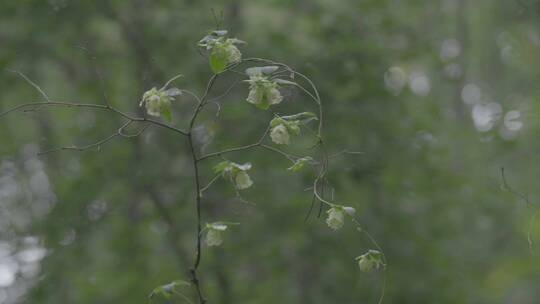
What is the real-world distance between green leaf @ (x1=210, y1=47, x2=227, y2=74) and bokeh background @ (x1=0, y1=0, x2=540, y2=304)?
284 cm

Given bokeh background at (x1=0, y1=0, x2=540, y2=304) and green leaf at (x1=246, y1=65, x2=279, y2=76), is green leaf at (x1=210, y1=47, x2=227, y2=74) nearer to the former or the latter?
green leaf at (x1=246, y1=65, x2=279, y2=76)

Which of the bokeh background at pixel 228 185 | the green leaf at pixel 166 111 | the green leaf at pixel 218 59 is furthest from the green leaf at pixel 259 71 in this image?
the bokeh background at pixel 228 185

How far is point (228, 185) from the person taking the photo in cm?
519

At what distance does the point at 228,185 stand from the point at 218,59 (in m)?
3.29

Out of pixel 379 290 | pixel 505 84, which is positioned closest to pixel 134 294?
pixel 379 290

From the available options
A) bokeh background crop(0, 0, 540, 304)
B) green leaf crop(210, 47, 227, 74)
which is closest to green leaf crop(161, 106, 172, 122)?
green leaf crop(210, 47, 227, 74)

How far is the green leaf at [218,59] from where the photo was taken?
6.33 feet

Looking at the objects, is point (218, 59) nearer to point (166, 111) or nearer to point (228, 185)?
point (166, 111)

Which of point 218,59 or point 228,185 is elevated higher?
point 218,59

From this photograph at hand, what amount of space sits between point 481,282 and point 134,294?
2490 mm

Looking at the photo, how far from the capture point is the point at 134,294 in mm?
4953

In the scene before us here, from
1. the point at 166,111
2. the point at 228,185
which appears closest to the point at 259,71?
the point at 166,111

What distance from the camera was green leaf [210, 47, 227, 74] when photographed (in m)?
1.93

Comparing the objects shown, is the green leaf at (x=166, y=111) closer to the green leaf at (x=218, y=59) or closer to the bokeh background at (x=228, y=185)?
the green leaf at (x=218, y=59)
